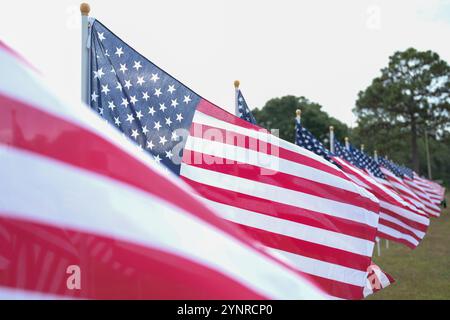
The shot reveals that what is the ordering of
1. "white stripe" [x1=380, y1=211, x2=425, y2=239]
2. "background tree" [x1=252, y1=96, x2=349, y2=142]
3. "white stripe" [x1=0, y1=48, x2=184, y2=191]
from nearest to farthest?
"white stripe" [x1=0, y1=48, x2=184, y2=191]
"white stripe" [x1=380, y1=211, x2=425, y2=239]
"background tree" [x1=252, y1=96, x2=349, y2=142]

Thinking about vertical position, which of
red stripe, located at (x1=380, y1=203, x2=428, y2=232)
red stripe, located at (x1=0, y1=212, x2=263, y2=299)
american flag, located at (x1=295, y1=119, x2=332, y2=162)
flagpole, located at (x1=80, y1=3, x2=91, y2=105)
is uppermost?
american flag, located at (x1=295, y1=119, x2=332, y2=162)

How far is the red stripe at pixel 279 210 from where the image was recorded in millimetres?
5477

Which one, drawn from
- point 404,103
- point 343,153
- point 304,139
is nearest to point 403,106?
point 404,103

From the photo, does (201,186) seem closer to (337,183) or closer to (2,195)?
(337,183)

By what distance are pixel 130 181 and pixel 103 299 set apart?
19.4 inches

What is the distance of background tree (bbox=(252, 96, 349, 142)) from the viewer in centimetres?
5781

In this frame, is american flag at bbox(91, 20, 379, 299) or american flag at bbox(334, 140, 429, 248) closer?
american flag at bbox(91, 20, 379, 299)

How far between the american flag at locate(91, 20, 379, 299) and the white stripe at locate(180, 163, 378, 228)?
0.01 m

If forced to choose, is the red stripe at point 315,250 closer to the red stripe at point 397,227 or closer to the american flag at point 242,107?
the american flag at point 242,107

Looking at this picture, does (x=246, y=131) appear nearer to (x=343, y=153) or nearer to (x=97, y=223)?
(x=97, y=223)

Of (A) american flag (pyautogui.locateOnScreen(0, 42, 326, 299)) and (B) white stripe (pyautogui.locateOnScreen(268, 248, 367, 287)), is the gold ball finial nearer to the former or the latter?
(A) american flag (pyautogui.locateOnScreen(0, 42, 326, 299))

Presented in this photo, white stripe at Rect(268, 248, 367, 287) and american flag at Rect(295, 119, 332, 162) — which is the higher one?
american flag at Rect(295, 119, 332, 162)

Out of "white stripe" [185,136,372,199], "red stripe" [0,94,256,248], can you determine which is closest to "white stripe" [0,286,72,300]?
"red stripe" [0,94,256,248]
